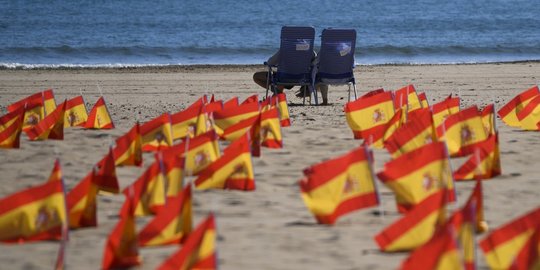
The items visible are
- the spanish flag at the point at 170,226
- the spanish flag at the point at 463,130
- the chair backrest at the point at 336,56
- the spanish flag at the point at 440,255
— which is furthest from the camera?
the chair backrest at the point at 336,56

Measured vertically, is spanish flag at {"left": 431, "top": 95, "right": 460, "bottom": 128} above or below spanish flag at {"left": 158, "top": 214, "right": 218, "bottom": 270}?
below

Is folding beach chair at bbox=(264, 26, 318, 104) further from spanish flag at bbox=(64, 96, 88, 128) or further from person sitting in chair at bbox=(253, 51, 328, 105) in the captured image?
spanish flag at bbox=(64, 96, 88, 128)

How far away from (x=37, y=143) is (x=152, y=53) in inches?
753

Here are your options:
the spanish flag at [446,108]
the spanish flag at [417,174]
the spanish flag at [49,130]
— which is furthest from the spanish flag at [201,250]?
the spanish flag at [446,108]

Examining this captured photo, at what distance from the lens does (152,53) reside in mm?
30672

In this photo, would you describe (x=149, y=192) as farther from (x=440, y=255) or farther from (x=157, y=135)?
(x=157, y=135)

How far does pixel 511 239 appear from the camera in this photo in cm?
623

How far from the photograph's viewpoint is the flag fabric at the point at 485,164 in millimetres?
9336

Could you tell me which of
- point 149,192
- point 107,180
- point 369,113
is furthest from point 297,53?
point 149,192

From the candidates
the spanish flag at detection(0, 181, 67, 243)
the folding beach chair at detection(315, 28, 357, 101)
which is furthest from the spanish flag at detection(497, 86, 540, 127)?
the spanish flag at detection(0, 181, 67, 243)

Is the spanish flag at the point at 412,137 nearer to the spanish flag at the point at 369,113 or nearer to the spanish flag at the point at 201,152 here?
the spanish flag at the point at 201,152

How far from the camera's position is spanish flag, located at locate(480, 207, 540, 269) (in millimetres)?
6207

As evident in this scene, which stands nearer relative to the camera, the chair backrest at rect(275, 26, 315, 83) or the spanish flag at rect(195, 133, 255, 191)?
the spanish flag at rect(195, 133, 255, 191)

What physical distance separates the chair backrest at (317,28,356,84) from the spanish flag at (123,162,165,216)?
820 cm
